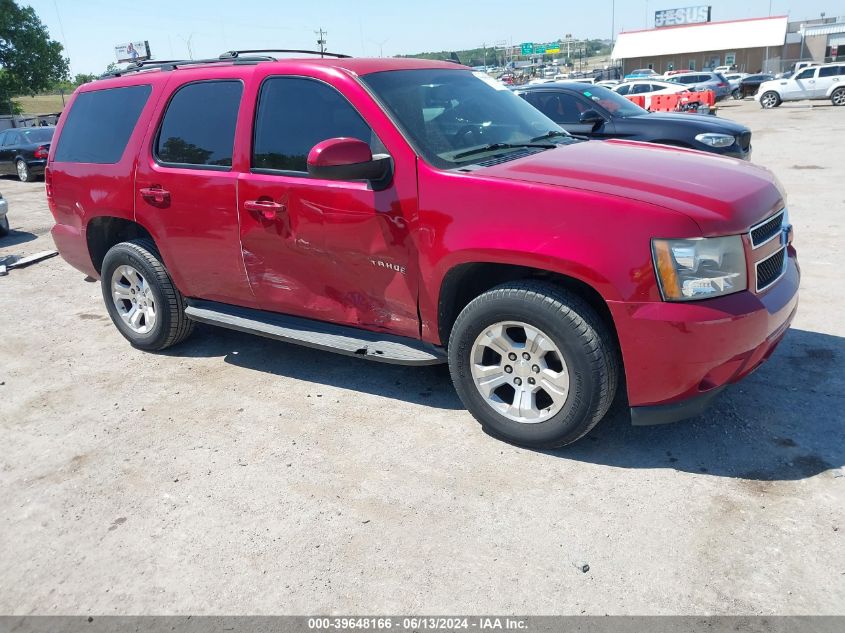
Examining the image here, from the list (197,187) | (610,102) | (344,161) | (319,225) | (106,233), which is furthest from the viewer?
(610,102)

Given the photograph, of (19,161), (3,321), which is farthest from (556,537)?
(19,161)

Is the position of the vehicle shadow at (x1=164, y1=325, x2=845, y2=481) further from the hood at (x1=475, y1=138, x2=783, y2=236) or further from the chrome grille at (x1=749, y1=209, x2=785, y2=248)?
the hood at (x1=475, y1=138, x2=783, y2=236)

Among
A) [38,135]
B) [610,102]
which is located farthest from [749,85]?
[38,135]

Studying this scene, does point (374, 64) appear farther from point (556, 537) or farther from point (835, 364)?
point (835, 364)

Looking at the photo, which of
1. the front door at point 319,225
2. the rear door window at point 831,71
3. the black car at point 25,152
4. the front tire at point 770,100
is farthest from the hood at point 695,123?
the rear door window at point 831,71

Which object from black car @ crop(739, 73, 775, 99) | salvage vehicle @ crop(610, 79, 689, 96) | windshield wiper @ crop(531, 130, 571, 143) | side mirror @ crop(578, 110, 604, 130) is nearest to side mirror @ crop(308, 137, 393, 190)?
windshield wiper @ crop(531, 130, 571, 143)

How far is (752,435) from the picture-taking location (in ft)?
11.9

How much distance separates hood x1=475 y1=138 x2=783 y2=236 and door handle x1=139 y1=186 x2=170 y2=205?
231 centimetres

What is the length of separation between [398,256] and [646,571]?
197 cm

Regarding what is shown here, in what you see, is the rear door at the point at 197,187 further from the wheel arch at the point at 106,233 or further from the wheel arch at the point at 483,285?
the wheel arch at the point at 483,285

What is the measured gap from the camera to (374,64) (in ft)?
13.7

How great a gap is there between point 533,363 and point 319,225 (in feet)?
4.79

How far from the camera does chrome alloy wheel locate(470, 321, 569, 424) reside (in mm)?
3422

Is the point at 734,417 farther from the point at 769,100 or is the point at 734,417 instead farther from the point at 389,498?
the point at 769,100
